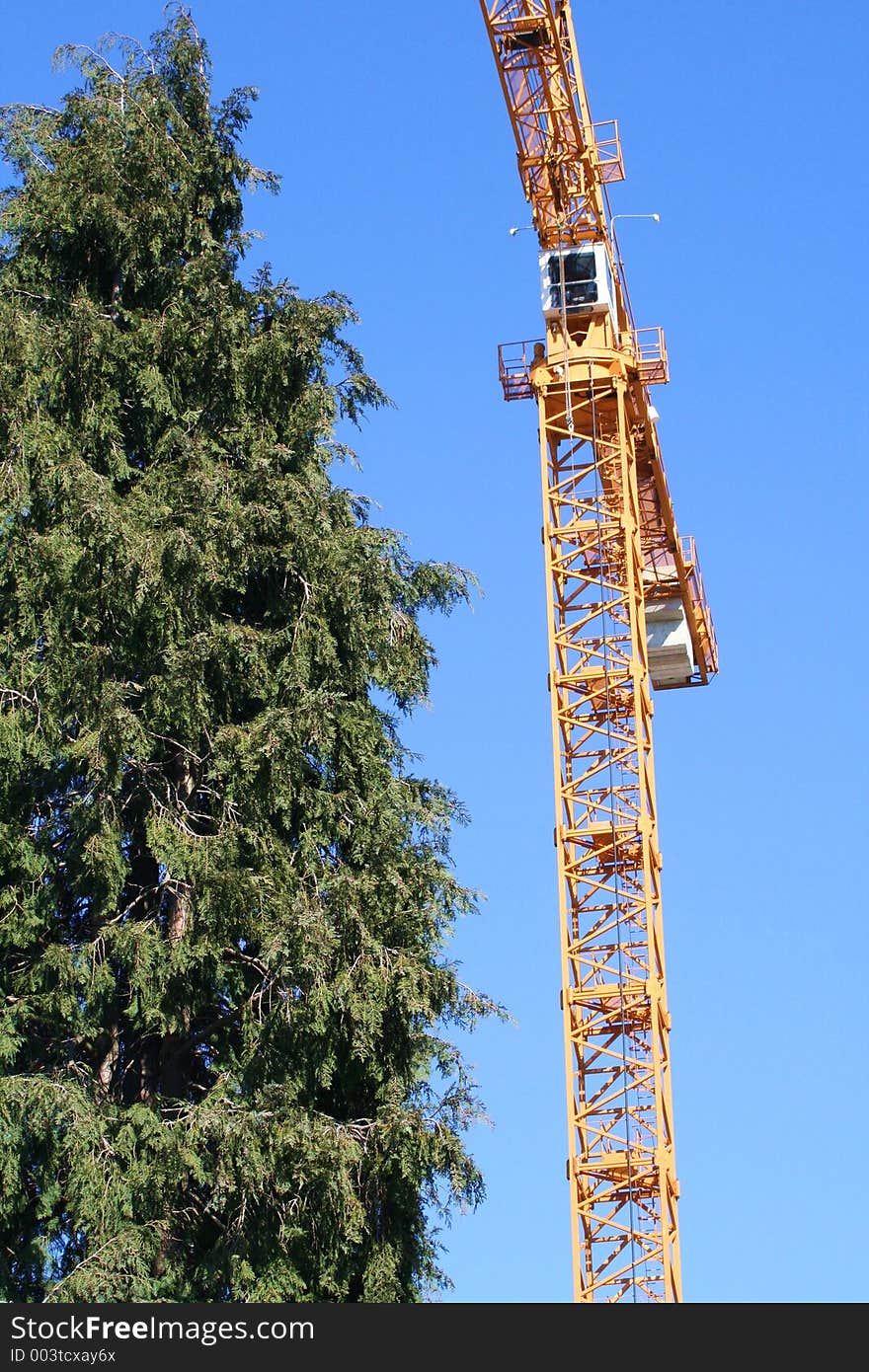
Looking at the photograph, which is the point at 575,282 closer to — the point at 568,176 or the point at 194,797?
the point at 568,176

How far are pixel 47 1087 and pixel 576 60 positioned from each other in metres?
21.1

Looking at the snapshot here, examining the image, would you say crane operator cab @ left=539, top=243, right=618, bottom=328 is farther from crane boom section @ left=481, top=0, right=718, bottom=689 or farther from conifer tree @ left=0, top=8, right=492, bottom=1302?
conifer tree @ left=0, top=8, right=492, bottom=1302

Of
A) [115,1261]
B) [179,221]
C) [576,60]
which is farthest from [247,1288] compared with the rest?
[576,60]

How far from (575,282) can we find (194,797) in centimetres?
1667

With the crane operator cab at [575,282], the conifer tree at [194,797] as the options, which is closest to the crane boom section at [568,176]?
the crane operator cab at [575,282]

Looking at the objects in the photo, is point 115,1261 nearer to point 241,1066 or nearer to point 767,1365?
point 241,1066

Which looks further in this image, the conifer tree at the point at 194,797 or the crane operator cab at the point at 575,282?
the crane operator cab at the point at 575,282

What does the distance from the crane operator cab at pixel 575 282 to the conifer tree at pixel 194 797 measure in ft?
40.8

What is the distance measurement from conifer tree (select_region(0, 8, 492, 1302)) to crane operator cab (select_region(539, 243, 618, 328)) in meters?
12.4

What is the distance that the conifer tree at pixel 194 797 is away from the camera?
18.0 m

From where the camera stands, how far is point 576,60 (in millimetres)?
33188

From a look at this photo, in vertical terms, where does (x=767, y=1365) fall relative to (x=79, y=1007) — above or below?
below

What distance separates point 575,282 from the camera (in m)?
34.3

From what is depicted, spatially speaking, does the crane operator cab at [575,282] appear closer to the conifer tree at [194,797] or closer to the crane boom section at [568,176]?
the crane boom section at [568,176]
